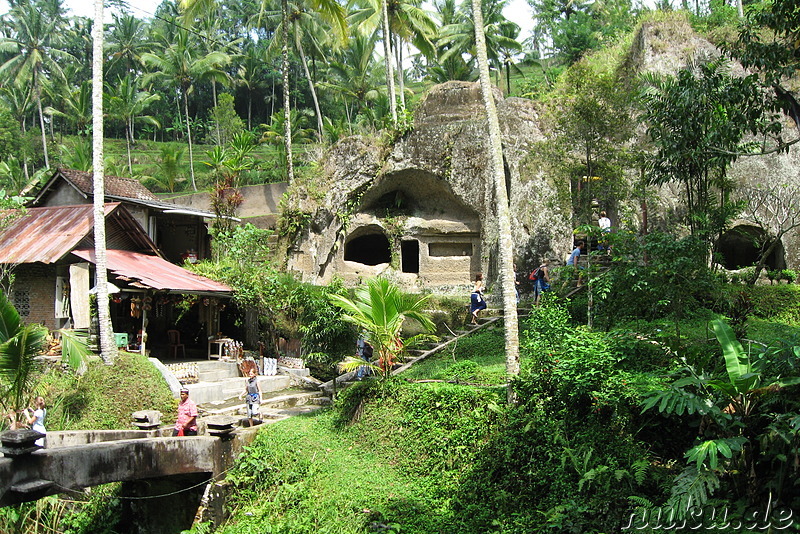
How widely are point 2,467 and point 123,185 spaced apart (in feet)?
49.4

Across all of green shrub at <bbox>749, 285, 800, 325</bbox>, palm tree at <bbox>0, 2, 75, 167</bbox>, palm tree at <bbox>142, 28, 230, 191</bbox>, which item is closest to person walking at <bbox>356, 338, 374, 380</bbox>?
green shrub at <bbox>749, 285, 800, 325</bbox>

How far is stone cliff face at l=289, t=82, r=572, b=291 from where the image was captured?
20328 millimetres

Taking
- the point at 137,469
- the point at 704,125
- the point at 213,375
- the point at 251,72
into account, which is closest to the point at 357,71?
the point at 251,72

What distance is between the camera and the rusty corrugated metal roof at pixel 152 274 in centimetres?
1593

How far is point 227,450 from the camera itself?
423 inches

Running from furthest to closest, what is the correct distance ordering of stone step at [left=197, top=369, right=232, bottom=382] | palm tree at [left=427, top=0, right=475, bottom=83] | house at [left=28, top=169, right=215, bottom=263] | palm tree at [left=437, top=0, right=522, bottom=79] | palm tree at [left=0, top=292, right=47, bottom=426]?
palm tree at [left=427, top=0, right=475, bottom=83] → palm tree at [left=437, top=0, right=522, bottom=79] → house at [left=28, top=169, right=215, bottom=263] → stone step at [left=197, top=369, right=232, bottom=382] → palm tree at [left=0, top=292, right=47, bottom=426]

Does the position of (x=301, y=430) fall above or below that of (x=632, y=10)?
below

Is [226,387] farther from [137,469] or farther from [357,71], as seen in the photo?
[357,71]

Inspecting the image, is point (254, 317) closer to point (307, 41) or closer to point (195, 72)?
point (307, 41)

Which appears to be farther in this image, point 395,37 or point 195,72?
point 195,72

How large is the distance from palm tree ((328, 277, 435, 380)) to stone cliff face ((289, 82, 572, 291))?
865cm

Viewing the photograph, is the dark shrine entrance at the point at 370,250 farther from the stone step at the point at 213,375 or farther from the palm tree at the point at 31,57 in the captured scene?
the palm tree at the point at 31,57

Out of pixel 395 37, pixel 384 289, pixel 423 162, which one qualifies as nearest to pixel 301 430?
pixel 384 289

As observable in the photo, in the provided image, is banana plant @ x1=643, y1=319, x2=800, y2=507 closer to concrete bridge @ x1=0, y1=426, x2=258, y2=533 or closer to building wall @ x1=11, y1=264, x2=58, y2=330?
concrete bridge @ x1=0, y1=426, x2=258, y2=533
